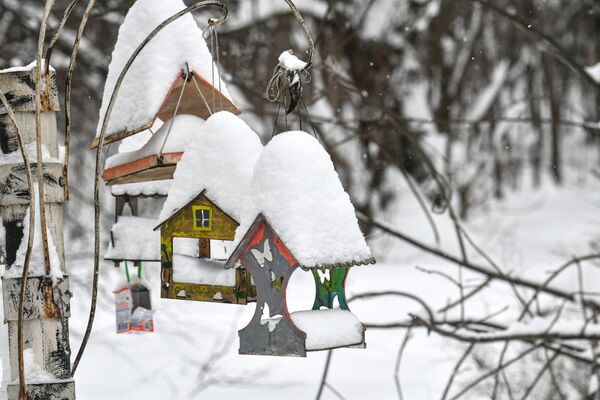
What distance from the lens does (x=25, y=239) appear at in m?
2.15

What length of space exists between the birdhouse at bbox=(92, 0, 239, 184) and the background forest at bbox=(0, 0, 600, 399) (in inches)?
24.2

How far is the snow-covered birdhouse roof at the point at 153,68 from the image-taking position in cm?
232

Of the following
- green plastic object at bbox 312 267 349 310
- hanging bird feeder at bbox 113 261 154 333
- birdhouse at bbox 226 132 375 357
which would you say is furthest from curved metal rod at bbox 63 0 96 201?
green plastic object at bbox 312 267 349 310

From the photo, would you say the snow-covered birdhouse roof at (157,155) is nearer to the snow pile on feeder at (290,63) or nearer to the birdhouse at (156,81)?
the birdhouse at (156,81)

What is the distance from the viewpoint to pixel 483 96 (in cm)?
1468

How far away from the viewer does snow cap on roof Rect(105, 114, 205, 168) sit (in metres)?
2.45

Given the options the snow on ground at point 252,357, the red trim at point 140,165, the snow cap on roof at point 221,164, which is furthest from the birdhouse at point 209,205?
the snow on ground at point 252,357

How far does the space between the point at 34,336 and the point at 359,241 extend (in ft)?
2.53

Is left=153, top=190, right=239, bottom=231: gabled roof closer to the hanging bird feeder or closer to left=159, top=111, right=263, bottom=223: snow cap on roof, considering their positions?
left=159, top=111, right=263, bottom=223: snow cap on roof

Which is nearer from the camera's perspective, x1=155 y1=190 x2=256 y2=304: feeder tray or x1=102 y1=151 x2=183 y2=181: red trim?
x1=155 y1=190 x2=256 y2=304: feeder tray

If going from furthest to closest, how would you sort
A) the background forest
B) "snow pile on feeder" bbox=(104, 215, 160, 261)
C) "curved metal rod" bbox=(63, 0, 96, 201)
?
the background forest, "snow pile on feeder" bbox=(104, 215, 160, 261), "curved metal rod" bbox=(63, 0, 96, 201)

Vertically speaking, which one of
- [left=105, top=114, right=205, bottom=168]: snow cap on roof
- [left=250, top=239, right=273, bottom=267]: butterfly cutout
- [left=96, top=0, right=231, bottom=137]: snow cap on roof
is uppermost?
[left=96, top=0, right=231, bottom=137]: snow cap on roof

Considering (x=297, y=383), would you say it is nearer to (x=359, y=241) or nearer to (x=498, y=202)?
(x=359, y=241)

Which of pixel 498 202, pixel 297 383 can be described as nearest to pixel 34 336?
pixel 297 383
